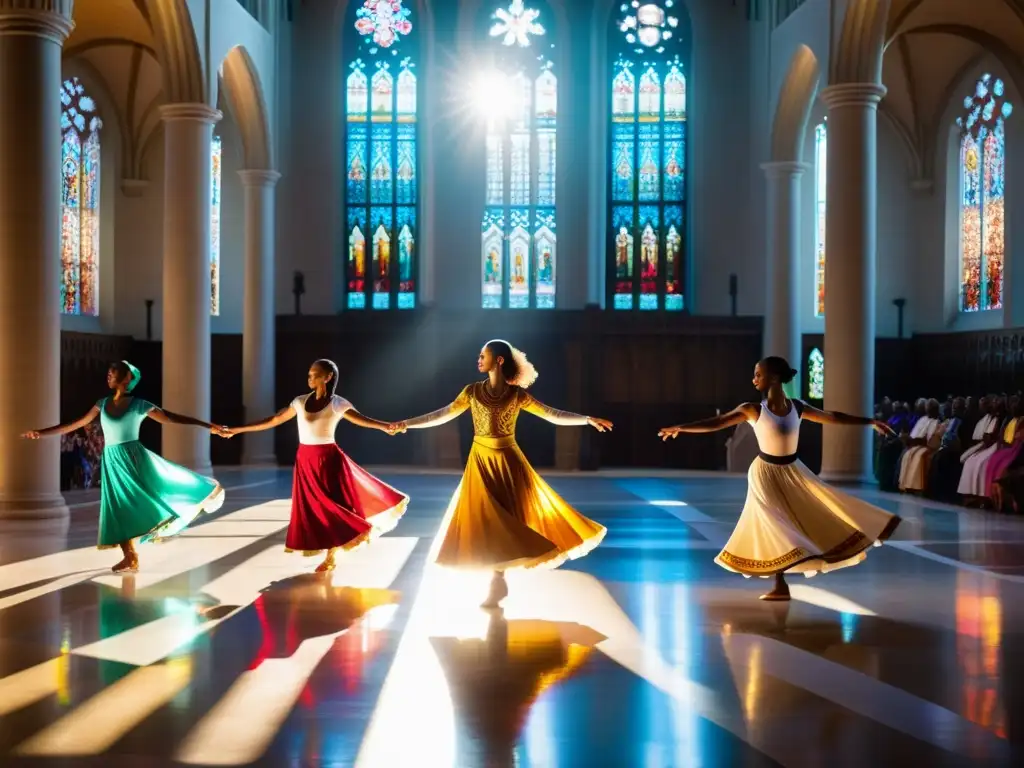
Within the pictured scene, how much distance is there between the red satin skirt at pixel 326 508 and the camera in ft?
29.1

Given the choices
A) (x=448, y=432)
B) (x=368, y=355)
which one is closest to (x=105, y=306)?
(x=368, y=355)

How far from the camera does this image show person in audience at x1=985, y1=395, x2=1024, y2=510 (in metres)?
14.8

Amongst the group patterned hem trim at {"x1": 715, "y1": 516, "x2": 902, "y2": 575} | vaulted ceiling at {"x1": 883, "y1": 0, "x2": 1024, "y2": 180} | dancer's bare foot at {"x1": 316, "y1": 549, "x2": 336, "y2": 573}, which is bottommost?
dancer's bare foot at {"x1": 316, "y1": 549, "x2": 336, "y2": 573}

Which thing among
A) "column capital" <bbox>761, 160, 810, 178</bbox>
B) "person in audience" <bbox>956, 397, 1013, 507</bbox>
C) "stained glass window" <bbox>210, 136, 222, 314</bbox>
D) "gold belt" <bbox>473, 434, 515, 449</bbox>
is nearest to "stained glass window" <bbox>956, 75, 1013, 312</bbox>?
"column capital" <bbox>761, 160, 810, 178</bbox>

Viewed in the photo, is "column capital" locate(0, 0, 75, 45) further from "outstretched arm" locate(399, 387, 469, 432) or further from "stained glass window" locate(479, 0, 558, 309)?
"stained glass window" locate(479, 0, 558, 309)

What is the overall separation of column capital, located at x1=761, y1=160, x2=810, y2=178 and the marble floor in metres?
13.9

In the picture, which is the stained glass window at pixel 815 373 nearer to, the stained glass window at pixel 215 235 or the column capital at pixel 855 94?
the column capital at pixel 855 94

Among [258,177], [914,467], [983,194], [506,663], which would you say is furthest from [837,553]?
[983,194]

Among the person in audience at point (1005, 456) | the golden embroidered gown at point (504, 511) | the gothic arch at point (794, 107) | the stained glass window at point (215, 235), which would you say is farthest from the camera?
the stained glass window at point (215, 235)

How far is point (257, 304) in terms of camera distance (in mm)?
23969

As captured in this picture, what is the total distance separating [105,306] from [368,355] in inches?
221

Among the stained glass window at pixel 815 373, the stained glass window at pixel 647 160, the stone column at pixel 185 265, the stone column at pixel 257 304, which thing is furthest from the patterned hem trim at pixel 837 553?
the stained glass window at pixel 647 160

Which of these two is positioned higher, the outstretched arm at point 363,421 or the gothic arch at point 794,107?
the gothic arch at point 794,107

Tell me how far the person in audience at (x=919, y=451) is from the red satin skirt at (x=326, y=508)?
1034 cm
